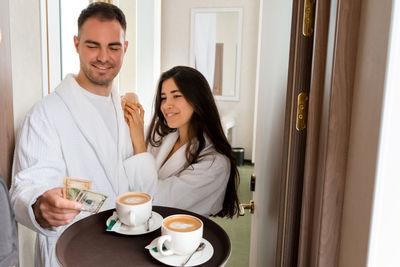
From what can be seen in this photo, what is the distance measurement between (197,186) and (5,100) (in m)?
0.89

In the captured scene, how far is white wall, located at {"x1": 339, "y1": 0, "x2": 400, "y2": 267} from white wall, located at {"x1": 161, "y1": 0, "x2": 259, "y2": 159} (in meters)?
4.58

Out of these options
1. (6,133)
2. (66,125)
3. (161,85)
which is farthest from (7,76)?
(161,85)

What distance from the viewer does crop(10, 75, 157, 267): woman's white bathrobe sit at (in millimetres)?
1194

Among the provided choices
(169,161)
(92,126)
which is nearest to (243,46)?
(169,161)

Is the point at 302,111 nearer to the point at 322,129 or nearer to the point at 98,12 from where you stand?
the point at 322,129

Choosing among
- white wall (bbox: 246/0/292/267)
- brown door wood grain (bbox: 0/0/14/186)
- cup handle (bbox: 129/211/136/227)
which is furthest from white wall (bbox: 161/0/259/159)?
cup handle (bbox: 129/211/136/227)

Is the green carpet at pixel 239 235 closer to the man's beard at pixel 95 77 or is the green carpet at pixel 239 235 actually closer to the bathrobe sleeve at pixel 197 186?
the bathrobe sleeve at pixel 197 186

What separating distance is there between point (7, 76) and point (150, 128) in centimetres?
94

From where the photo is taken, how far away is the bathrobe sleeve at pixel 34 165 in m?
1.14

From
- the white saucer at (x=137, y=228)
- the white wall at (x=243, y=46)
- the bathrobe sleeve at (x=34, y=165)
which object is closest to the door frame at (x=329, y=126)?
the white saucer at (x=137, y=228)

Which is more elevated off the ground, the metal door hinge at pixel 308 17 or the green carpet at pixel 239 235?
the metal door hinge at pixel 308 17

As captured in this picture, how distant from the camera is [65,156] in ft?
4.49

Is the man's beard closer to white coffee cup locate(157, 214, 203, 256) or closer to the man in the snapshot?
the man

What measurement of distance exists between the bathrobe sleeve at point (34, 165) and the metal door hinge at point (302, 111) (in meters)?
0.91
